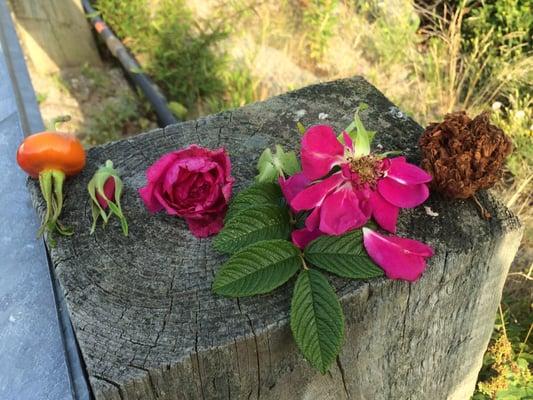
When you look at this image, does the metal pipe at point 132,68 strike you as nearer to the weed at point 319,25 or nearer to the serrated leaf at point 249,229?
the weed at point 319,25

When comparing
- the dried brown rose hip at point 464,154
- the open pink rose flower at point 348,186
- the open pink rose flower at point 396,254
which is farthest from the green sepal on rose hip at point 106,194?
the dried brown rose hip at point 464,154

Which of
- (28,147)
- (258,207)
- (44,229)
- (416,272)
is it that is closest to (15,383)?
(44,229)

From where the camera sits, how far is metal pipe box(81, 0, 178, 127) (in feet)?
10.3

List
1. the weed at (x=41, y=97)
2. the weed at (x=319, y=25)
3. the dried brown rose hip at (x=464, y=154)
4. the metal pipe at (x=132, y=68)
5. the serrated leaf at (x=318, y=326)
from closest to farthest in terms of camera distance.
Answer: the serrated leaf at (x=318, y=326) → the dried brown rose hip at (x=464, y=154) → the metal pipe at (x=132, y=68) → the weed at (x=41, y=97) → the weed at (x=319, y=25)

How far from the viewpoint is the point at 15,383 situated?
3.94ft

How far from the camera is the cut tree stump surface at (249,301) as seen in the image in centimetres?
98

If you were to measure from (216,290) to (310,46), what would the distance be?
9.38 feet

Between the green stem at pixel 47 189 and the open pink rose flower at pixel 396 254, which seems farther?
the green stem at pixel 47 189

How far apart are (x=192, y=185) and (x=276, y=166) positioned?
0.54ft

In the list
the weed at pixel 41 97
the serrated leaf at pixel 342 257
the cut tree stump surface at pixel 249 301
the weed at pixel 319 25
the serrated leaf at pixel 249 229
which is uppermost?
the serrated leaf at pixel 249 229

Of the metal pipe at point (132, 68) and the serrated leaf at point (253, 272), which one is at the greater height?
the serrated leaf at point (253, 272)

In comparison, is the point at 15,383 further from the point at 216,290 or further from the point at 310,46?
the point at 310,46

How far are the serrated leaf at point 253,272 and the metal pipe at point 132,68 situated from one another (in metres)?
2.13

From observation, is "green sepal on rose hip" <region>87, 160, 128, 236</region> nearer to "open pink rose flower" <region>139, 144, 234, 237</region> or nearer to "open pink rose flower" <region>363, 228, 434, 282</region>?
"open pink rose flower" <region>139, 144, 234, 237</region>
